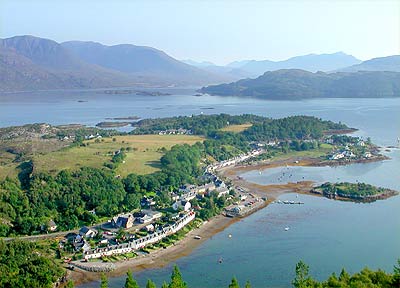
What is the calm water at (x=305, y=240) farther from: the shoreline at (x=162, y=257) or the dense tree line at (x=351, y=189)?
the dense tree line at (x=351, y=189)

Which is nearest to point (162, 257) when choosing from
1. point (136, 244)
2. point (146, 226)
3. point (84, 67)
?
point (136, 244)

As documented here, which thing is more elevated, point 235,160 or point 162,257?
point 235,160

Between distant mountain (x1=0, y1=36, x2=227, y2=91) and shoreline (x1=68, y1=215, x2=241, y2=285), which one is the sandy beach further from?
distant mountain (x1=0, y1=36, x2=227, y2=91)

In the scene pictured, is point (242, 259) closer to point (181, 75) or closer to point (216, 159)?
point (216, 159)

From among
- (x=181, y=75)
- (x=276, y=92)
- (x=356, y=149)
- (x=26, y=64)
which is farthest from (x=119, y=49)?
(x=356, y=149)

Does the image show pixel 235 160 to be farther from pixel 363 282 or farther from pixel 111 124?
pixel 111 124
